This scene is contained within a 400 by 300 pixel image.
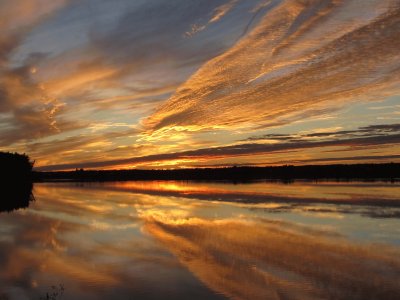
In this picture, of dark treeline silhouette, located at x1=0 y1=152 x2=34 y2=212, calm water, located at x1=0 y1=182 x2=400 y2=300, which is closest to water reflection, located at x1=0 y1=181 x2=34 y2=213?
dark treeline silhouette, located at x1=0 y1=152 x2=34 y2=212

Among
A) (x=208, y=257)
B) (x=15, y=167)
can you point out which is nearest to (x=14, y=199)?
(x=208, y=257)

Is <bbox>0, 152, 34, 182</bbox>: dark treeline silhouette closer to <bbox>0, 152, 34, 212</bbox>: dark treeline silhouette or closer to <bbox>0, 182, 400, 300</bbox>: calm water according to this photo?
<bbox>0, 152, 34, 212</bbox>: dark treeline silhouette

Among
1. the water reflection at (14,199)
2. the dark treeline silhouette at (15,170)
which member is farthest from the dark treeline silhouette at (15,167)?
the water reflection at (14,199)

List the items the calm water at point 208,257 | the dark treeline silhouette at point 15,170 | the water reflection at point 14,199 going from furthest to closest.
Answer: the dark treeline silhouette at point 15,170 < the water reflection at point 14,199 < the calm water at point 208,257

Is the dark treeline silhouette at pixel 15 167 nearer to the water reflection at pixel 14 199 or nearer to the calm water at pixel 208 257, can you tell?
the water reflection at pixel 14 199

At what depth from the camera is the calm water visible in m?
15.9

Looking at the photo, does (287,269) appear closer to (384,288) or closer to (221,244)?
(384,288)

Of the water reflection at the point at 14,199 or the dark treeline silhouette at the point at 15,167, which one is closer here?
the water reflection at the point at 14,199

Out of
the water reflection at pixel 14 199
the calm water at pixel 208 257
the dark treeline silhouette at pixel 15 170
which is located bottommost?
the calm water at pixel 208 257

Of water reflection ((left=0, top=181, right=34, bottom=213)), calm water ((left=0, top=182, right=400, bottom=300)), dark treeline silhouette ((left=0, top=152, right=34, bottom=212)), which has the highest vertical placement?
dark treeline silhouette ((left=0, top=152, right=34, bottom=212))

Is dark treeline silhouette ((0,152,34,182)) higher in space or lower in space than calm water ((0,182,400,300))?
higher

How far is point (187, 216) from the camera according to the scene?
39625mm

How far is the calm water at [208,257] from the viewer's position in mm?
15914

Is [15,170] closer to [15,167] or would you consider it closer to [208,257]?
[15,167]
